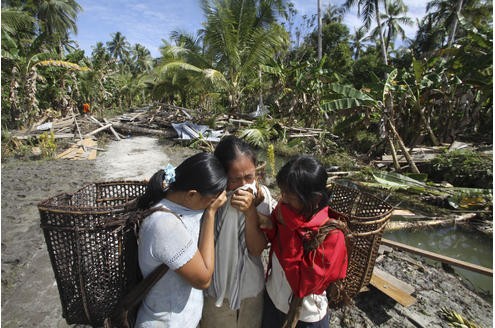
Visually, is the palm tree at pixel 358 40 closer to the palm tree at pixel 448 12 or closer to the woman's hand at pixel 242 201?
the palm tree at pixel 448 12

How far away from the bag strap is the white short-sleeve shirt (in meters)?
0.02

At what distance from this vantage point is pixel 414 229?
5148 millimetres

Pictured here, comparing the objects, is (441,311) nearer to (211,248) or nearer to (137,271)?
(211,248)

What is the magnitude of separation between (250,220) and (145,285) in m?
0.56

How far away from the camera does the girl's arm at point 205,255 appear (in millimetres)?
1298

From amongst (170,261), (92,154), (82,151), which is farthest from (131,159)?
(170,261)

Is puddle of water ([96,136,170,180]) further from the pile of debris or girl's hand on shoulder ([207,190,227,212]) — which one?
girl's hand on shoulder ([207,190,227,212])

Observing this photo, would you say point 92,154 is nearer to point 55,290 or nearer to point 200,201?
point 55,290

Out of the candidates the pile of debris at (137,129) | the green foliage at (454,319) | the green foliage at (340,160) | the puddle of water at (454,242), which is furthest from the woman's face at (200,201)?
the pile of debris at (137,129)

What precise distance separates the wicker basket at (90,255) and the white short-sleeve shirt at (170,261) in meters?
0.11

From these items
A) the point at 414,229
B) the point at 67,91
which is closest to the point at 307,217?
the point at 414,229

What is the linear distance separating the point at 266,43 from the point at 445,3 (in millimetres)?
17877

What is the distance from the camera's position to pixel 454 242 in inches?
199

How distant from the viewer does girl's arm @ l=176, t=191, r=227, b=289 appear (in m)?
1.30
